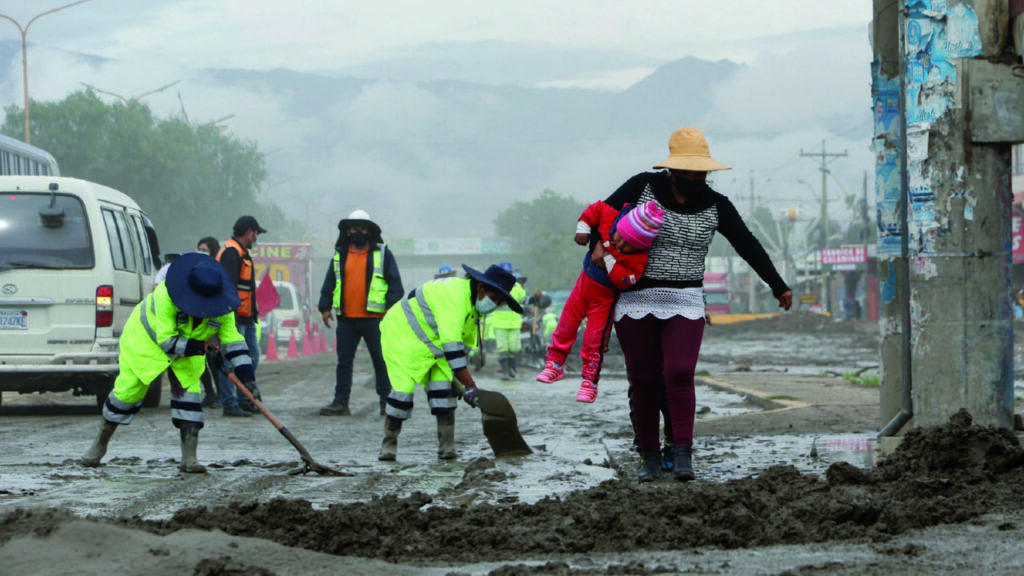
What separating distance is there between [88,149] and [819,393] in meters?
54.1

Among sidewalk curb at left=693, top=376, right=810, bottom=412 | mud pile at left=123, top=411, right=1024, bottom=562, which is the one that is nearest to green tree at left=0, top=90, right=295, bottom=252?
sidewalk curb at left=693, top=376, right=810, bottom=412

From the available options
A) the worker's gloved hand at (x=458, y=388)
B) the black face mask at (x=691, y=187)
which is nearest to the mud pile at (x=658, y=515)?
the black face mask at (x=691, y=187)

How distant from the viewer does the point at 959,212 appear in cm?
656

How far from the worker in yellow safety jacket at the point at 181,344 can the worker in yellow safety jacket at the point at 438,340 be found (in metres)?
0.91

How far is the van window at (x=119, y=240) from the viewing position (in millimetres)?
11922

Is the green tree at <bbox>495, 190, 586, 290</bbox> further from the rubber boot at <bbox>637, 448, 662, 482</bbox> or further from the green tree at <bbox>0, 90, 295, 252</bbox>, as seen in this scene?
the rubber boot at <bbox>637, 448, 662, 482</bbox>

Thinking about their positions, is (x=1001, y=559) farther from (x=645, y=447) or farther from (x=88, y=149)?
(x=88, y=149)

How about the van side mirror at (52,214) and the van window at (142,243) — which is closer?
the van side mirror at (52,214)

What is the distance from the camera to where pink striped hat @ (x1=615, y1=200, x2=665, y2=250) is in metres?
6.29

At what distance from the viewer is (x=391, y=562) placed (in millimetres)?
4340

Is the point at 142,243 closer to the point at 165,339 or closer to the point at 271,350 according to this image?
the point at 165,339

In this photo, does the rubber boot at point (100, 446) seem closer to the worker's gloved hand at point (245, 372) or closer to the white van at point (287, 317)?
the worker's gloved hand at point (245, 372)

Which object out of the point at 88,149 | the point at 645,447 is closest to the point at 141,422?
the point at 645,447

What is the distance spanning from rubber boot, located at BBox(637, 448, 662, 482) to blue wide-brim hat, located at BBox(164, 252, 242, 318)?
2.36 m
